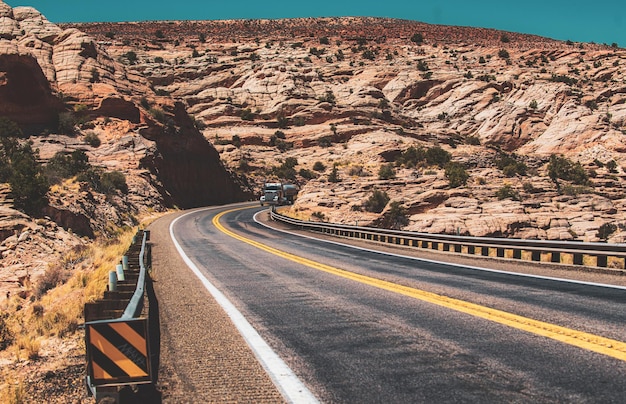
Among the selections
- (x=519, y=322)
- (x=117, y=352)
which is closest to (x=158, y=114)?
(x=519, y=322)

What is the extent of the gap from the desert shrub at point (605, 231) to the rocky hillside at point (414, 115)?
0.39 feet

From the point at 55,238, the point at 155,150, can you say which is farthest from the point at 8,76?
the point at 55,238

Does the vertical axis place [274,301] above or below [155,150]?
below

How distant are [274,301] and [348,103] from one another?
253 feet

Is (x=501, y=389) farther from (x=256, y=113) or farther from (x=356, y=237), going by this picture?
(x=256, y=113)

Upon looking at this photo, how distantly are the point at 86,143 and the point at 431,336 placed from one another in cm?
4818

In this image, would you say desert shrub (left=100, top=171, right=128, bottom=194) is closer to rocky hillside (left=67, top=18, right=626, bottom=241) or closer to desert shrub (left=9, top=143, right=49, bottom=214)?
desert shrub (left=9, top=143, right=49, bottom=214)

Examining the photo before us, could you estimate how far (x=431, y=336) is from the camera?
228 inches

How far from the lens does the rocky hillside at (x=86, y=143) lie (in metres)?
25.0

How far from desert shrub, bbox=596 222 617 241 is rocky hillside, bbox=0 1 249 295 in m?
27.2

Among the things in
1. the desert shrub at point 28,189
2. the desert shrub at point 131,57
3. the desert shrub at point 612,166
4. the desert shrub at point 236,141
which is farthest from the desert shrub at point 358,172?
the desert shrub at point 131,57

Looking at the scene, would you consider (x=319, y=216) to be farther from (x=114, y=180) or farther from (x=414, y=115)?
(x=414, y=115)

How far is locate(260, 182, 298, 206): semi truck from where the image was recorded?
54469 mm

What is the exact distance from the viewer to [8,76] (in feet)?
145
